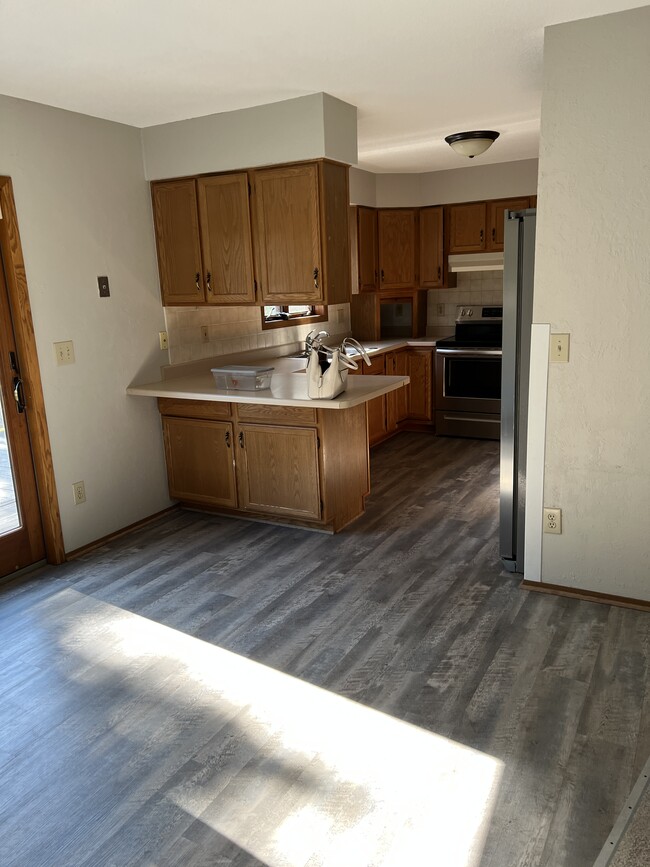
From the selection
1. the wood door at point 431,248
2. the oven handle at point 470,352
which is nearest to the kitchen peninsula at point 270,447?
the oven handle at point 470,352

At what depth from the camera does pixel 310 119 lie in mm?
3492

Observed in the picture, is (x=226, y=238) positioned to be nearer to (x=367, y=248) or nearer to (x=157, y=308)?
(x=157, y=308)

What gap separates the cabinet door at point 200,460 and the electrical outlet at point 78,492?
0.67 meters

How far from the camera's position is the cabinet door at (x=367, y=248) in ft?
19.7

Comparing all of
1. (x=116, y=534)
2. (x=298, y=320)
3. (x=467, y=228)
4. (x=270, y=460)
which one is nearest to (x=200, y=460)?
(x=270, y=460)

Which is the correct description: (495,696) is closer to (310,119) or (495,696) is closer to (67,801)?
(67,801)

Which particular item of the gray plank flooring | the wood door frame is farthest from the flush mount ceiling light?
the wood door frame

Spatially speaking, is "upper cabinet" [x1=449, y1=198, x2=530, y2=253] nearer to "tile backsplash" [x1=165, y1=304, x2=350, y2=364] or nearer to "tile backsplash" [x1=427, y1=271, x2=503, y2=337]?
"tile backsplash" [x1=427, y1=271, x2=503, y2=337]

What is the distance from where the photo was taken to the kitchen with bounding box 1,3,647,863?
2709mm

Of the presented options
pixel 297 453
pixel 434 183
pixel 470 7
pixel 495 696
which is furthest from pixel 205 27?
pixel 434 183

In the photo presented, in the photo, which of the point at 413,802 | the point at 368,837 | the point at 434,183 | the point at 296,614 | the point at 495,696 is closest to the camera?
the point at 368,837

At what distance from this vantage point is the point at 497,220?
6.08m

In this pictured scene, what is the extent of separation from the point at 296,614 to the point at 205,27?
2392mm

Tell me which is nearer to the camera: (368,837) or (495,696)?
(368,837)
